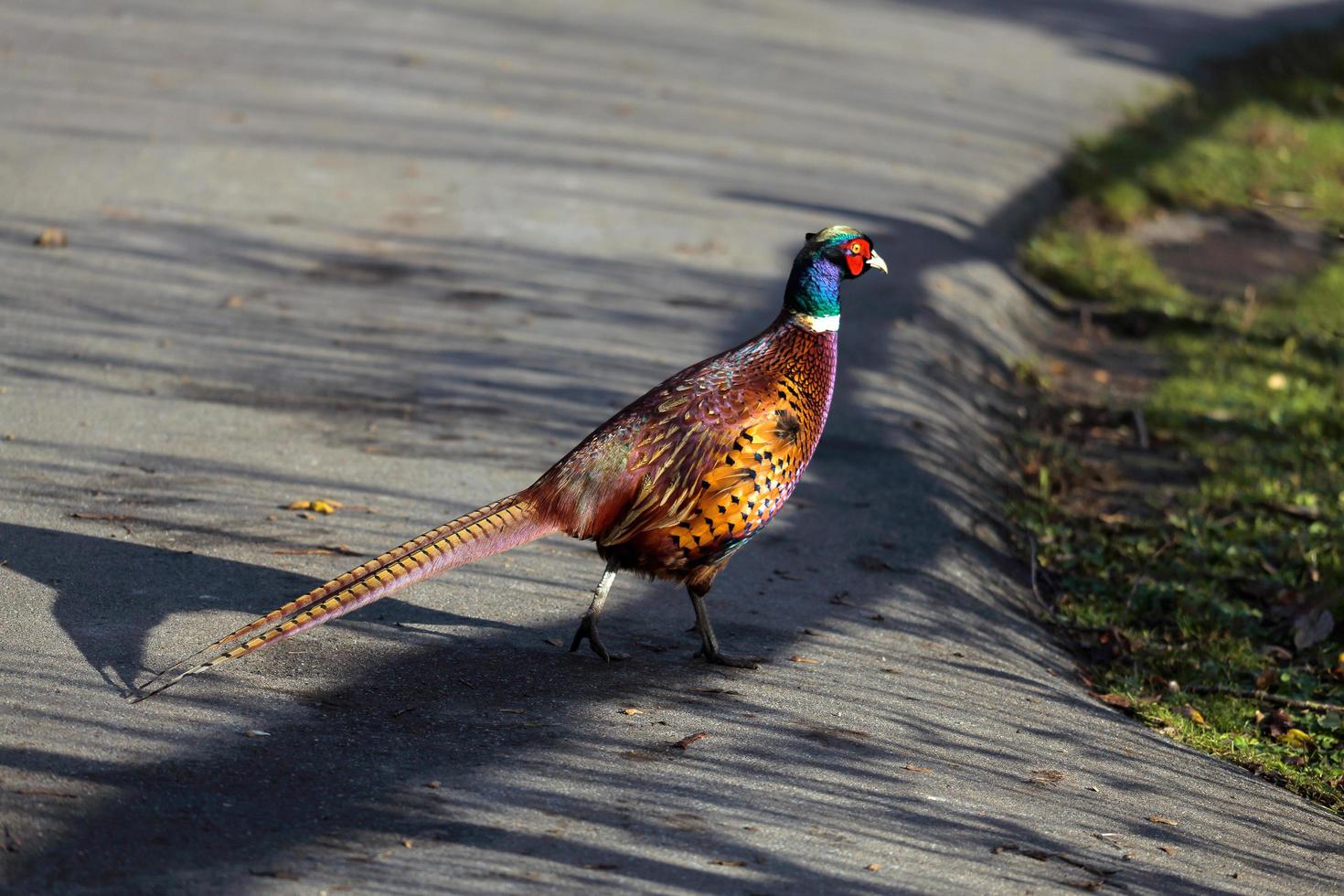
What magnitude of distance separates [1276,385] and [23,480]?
6.47m

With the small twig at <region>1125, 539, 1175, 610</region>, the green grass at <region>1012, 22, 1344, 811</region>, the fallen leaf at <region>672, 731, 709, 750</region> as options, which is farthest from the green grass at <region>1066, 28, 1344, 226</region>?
the fallen leaf at <region>672, 731, 709, 750</region>

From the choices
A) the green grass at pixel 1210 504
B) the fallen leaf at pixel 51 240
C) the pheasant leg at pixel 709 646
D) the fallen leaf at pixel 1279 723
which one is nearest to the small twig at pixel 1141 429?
the green grass at pixel 1210 504

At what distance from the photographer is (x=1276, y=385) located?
9.08m

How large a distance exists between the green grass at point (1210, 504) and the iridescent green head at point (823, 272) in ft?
4.41

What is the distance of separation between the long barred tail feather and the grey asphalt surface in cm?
12

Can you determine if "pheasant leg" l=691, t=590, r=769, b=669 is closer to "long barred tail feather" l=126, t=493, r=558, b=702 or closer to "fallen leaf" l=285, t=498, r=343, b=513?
"long barred tail feather" l=126, t=493, r=558, b=702

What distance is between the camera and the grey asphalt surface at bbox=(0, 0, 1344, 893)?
376cm

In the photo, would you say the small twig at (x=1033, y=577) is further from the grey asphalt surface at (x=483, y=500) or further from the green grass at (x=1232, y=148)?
the green grass at (x=1232, y=148)

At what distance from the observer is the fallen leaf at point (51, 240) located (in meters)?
8.16

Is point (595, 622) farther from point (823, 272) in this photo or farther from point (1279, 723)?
point (1279, 723)

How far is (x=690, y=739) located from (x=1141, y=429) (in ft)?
15.4

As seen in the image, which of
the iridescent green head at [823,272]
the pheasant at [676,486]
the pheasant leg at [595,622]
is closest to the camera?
the pheasant at [676,486]

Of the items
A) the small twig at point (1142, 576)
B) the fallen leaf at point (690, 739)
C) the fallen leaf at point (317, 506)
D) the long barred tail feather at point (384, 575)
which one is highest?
the long barred tail feather at point (384, 575)

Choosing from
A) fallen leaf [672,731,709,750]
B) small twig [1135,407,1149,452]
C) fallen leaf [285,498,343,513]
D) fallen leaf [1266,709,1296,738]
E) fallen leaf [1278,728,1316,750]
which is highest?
fallen leaf [285,498,343,513]
